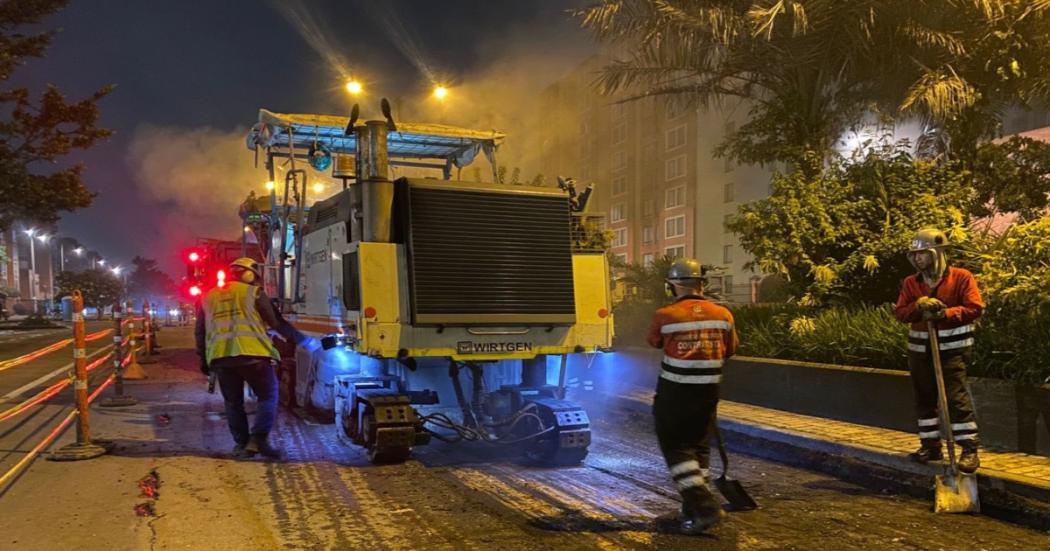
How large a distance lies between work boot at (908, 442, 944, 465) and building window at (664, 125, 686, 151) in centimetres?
3891

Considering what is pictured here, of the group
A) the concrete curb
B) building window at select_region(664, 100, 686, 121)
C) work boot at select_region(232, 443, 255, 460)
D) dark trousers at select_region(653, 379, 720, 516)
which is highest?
building window at select_region(664, 100, 686, 121)

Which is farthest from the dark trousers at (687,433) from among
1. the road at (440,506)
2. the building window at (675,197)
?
the building window at (675,197)

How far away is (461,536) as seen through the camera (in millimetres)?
4121

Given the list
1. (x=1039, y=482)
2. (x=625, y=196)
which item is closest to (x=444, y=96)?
(x=1039, y=482)

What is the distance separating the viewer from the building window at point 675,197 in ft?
141

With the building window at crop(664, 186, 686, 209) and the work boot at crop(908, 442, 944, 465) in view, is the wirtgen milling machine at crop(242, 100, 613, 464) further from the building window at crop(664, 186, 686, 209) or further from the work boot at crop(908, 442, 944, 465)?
the building window at crop(664, 186, 686, 209)

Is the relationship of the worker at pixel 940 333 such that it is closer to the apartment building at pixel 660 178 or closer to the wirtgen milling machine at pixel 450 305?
the wirtgen milling machine at pixel 450 305

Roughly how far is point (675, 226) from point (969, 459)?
1558 inches

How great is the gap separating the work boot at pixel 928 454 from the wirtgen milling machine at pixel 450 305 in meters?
2.38

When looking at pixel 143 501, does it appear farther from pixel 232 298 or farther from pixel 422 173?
pixel 422 173

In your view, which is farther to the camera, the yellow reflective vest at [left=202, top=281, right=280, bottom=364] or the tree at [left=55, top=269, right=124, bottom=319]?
the tree at [left=55, top=269, right=124, bottom=319]

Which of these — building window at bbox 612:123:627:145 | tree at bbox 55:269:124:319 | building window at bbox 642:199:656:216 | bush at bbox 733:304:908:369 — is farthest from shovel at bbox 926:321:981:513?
tree at bbox 55:269:124:319

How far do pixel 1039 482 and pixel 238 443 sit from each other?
590 centimetres

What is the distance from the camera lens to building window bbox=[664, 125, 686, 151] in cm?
4266
